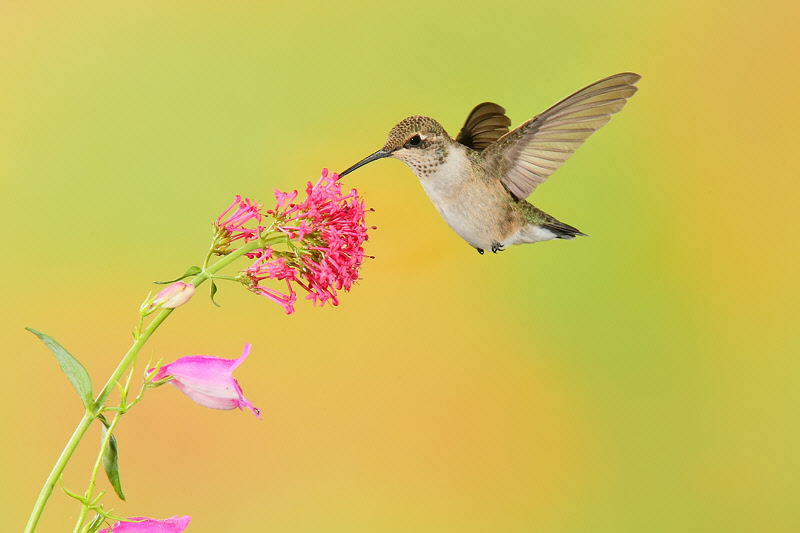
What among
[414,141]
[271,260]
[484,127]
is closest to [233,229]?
[271,260]

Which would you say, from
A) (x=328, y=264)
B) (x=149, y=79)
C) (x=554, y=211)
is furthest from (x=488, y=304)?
(x=328, y=264)

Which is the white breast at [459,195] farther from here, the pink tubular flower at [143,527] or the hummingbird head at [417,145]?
the pink tubular flower at [143,527]

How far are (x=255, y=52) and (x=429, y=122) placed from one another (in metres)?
0.80

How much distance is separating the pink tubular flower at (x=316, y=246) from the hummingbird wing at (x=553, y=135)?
34 cm

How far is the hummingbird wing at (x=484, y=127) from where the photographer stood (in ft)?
3.74

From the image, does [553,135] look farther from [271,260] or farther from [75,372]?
[75,372]

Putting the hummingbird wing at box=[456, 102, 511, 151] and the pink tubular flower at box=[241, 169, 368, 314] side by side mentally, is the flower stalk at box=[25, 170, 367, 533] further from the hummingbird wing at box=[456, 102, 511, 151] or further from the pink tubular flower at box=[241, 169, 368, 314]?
the hummingbird wing at box=[456, 102, 511, 151]

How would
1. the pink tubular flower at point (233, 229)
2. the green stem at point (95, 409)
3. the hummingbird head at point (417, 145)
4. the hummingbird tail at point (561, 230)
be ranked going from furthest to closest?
the hummingbird tail at point (561, 230) → the hummingbird head at point (417, 145) → the pink tubular flower at point (233, 229) → the green stem at point (95, 409)

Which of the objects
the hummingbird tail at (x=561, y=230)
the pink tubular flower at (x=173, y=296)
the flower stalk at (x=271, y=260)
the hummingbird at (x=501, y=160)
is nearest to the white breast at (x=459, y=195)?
the hummingbird at (x=501, y=160)

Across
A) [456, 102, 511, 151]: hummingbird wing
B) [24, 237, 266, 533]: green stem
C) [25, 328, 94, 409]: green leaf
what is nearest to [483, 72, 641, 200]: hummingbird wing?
[456, 102, 511, 151]: hummingbird wing

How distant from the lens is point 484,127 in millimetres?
1191

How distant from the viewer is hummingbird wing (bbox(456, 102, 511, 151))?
1.14 m

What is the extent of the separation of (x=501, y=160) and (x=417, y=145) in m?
0.19

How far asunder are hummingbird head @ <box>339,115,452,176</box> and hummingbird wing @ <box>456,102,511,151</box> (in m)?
0.21
